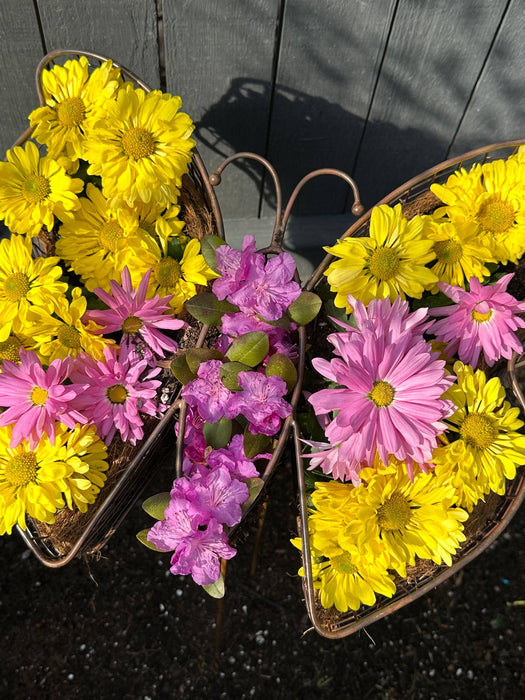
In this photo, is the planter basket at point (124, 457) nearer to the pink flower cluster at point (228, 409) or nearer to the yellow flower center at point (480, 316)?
the pink flower cluster at point (228, 409)

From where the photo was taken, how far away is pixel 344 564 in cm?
96

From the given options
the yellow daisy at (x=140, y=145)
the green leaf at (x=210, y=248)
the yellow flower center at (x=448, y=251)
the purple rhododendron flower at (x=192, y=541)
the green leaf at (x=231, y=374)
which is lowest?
the purple rhododendron flower at (x=192, y=541)

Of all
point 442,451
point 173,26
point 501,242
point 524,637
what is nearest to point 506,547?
point 524,637

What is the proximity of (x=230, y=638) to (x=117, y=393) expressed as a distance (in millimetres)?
933

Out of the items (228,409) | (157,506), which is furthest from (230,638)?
(228,409)

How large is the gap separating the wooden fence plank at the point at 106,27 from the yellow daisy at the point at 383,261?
71 centimetres

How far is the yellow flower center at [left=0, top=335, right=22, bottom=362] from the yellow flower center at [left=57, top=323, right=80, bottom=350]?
10 centimetres

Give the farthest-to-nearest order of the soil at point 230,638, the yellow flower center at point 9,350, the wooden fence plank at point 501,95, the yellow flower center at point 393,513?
the soil at point 230,638, the wooden fence plank at point 501,95, the yellow flower center at point 9,350, the yellow flower center at point 393,513

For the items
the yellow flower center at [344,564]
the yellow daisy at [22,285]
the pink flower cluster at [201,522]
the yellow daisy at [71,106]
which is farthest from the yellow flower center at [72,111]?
the yellow flower center at [344,564]

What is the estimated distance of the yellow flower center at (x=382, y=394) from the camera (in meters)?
0.84

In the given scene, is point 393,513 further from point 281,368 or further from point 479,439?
point 281,368

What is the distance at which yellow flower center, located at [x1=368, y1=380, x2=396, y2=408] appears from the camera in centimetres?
84

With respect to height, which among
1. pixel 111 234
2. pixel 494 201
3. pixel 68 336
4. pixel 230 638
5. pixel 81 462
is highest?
pixel 494 201

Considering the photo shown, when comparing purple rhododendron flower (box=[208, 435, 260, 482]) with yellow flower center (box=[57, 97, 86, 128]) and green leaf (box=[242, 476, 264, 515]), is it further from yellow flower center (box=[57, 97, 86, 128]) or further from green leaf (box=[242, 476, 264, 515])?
yellow flower center (box=[57, 97, 86, 128])
